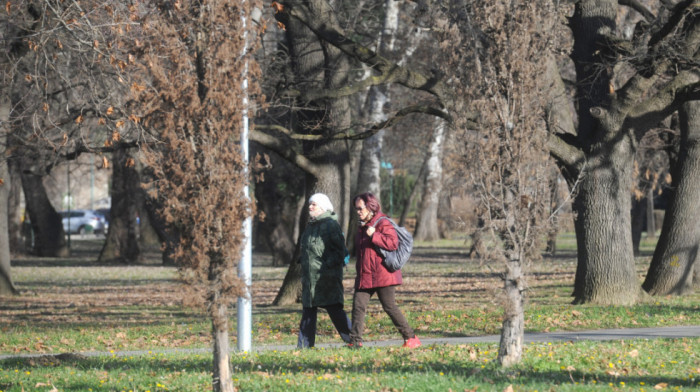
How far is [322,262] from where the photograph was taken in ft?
31.0

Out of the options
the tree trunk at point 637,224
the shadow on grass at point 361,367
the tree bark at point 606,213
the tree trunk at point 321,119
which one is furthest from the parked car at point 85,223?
the shadow on grass at point 361,367

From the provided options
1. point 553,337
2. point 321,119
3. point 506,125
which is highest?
point 321,119

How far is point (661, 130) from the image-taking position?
1923 cm

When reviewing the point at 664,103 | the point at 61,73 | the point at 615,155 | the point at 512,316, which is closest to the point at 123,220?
the point at 61,73

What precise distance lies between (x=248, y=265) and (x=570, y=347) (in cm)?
357

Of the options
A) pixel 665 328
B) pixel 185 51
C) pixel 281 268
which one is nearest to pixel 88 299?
pixel 281 268

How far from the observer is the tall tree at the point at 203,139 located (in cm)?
648

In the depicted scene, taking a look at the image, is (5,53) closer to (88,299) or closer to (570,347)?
(88,299)

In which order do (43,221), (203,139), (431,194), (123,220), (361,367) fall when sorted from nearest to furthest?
(203,139) → (361,367) → (123,220) → (43,221) → (431,194)

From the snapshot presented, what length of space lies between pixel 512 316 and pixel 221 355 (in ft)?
8.43

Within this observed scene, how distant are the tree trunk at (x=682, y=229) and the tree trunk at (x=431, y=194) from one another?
1595cm

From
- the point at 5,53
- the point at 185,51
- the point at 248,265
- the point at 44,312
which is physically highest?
the point at 5,53

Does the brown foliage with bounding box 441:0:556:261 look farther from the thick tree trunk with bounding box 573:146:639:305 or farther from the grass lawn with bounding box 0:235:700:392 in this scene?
the thick tree trunk with bounding box 573:146:639:305

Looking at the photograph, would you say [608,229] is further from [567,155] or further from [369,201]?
[369,201]
